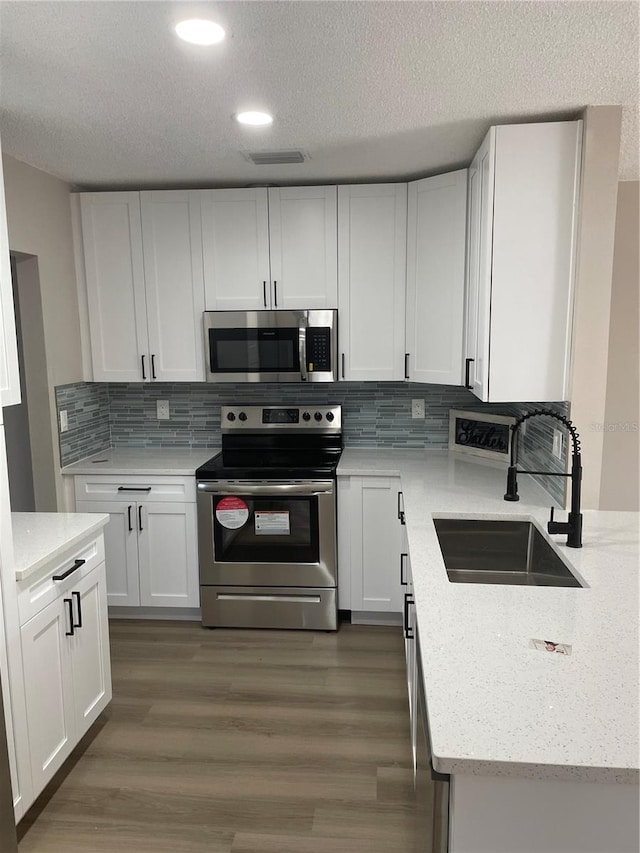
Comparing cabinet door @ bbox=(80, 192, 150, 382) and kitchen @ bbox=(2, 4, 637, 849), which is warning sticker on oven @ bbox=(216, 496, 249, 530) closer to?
kitchen @ bbox=(2, 4, 637, 849)

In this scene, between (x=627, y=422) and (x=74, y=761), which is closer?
(x=74, y=761)

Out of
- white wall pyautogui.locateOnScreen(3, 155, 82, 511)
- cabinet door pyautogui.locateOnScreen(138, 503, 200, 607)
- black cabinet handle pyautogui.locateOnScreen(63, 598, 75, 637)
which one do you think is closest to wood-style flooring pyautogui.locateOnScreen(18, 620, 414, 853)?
cabinet door pyautogui.locateOnScreen(138, 503, 200, 607)

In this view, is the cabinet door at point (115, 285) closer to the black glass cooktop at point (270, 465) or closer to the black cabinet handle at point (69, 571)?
the black glass cooktop at point (270, 465)

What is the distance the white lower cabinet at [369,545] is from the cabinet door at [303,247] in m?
1.03

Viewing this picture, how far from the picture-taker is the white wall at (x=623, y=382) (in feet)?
10.1

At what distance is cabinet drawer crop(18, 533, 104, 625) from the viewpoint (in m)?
1.85

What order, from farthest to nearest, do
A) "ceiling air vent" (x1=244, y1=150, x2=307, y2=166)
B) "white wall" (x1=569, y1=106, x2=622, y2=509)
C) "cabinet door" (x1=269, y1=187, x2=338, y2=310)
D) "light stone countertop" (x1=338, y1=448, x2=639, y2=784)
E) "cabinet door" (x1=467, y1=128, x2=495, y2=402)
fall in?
"cabinet door" (x1=269, y1=187, x2=338, y2=310), "ceiling air vent" (x1=244, y1=150, x2=307, y2=166), "cabinet door" (x1=467, y1=128, x2=495, y2=402), "white wall" (x1=569, y1=106, x2=622, y2=509), "light stone countertop" (x1=338, y1=448, x2=639, y2=784)

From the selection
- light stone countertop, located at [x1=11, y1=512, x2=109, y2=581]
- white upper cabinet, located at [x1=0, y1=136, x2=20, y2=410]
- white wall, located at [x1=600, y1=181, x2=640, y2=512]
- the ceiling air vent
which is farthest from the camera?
white wall, located at [x1=600, y1=181, x2=640, y2=512]

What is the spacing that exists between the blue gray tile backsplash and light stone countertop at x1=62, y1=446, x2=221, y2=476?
0.22ft

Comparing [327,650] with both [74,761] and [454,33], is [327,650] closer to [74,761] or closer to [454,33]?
[74,761]

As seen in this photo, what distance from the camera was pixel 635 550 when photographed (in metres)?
1.88

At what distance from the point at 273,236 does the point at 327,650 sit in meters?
2.20

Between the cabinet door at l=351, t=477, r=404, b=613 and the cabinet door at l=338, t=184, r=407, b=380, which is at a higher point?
the cabinet door at l=338, t=184, r=407, b=380

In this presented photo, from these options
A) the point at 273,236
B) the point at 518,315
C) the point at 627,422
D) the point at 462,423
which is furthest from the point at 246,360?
the point at 627,422
